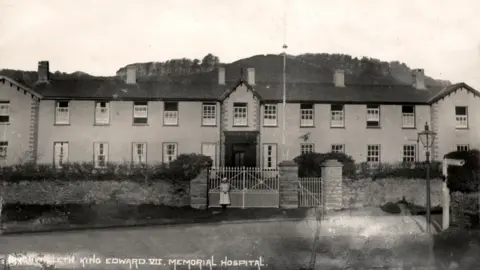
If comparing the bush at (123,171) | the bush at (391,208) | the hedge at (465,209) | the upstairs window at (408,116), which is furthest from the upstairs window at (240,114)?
the hedge at (465,209)

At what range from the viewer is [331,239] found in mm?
7867

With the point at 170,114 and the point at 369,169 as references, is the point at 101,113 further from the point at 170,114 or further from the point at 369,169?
the point at 369,169

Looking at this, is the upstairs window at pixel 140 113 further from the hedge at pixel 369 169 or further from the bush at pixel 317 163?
the hedge at pixel 369 169

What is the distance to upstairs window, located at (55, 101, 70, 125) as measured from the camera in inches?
513

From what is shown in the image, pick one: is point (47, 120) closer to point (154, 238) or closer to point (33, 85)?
point (33, 85)

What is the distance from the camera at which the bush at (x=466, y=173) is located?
8055 millimetres

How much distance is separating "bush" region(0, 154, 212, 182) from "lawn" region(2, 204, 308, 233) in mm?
899

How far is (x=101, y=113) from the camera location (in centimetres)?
1220

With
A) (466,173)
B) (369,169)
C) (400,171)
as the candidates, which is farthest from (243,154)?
(466,173)

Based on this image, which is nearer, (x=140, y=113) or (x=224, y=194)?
(x=224, y=194)

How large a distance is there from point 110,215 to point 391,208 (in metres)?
6.75

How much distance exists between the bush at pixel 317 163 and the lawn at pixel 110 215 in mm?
1468

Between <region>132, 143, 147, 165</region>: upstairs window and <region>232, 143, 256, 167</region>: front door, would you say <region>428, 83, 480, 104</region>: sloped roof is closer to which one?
<region>232, 143, 256, 167</region>: front door

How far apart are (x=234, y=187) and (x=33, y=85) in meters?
6.47
